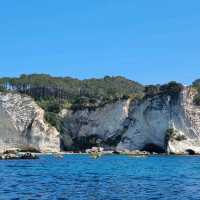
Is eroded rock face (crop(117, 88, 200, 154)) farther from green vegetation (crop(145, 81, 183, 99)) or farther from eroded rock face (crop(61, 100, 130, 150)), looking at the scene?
eroded rock face (crop(61, 100, 130, 150))

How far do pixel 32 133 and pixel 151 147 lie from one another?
102ft

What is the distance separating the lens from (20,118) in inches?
5969

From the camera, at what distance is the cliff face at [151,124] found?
141 metres

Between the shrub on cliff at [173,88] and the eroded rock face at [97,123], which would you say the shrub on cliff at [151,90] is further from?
the eroded rock face at [97,123]

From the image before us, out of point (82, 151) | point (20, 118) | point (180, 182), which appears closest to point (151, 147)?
point (82, 151)

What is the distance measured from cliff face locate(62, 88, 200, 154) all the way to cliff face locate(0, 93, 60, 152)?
571 inches

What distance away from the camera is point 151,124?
14712 centimetres

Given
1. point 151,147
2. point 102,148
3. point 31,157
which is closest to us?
point 31,157

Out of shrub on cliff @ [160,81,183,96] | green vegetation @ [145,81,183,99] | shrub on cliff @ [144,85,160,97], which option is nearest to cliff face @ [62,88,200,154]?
green vegetation @ [145,81,183,99]

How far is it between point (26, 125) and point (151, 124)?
32603mm

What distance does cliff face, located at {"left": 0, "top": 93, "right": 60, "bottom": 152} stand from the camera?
14612 centimetres

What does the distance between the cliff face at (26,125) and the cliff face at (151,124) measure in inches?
571

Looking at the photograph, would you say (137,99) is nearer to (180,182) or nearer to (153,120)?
(153,120)

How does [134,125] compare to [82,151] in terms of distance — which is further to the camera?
[82,151]
